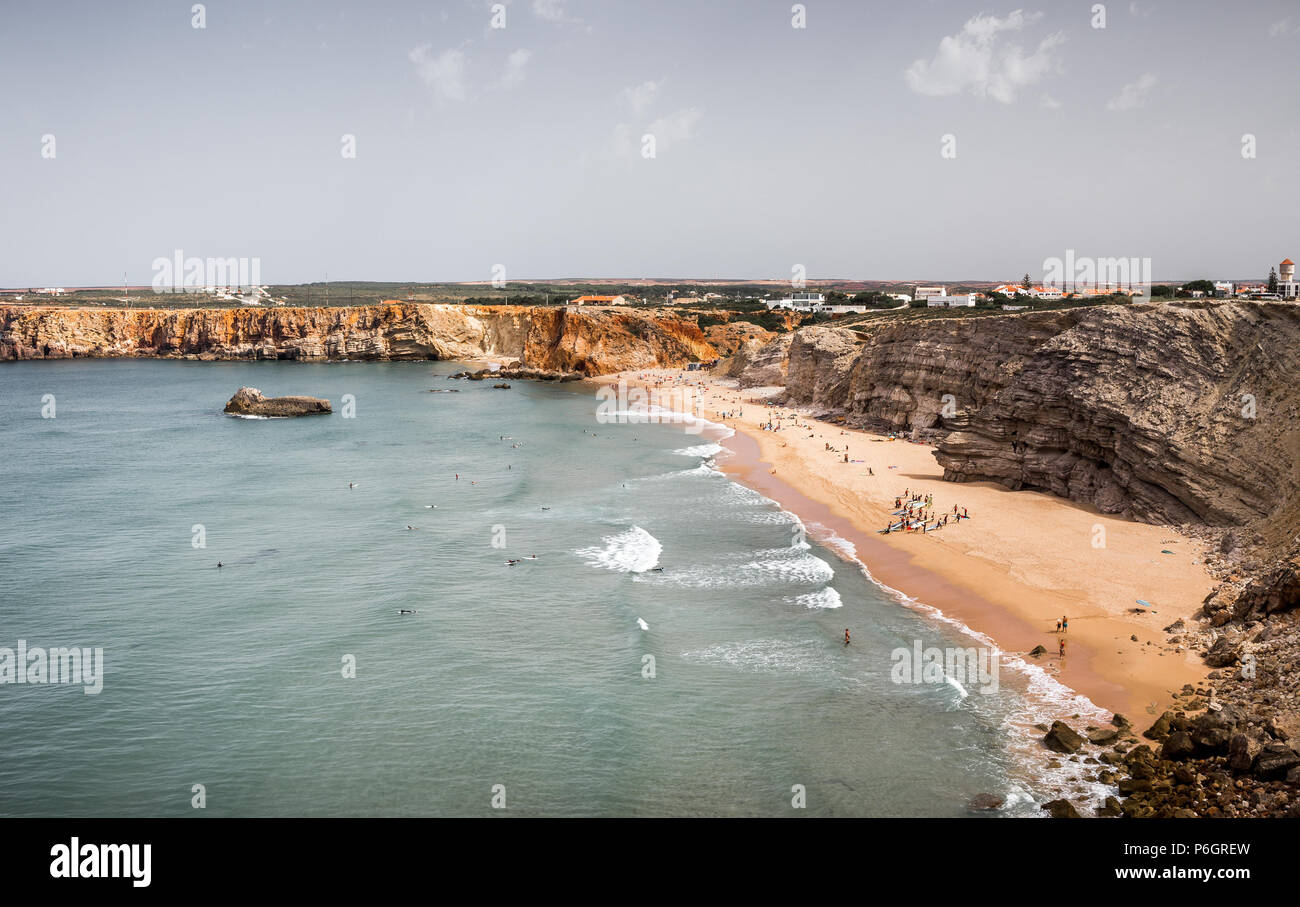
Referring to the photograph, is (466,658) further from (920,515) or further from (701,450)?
(701,450)

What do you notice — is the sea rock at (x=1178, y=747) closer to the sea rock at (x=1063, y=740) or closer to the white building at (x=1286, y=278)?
the sea rock at (x=1063, y=740)

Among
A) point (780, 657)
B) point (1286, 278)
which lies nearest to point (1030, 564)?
point (780, 657)

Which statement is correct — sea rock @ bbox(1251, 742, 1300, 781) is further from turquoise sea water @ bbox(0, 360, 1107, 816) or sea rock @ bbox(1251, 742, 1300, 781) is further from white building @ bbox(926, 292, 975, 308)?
white building @ bbox(926, 292, 975, 308)

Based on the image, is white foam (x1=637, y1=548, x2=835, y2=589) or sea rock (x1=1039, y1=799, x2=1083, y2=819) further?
white foam (x1=637, y1=548, x2=835, y2=589)

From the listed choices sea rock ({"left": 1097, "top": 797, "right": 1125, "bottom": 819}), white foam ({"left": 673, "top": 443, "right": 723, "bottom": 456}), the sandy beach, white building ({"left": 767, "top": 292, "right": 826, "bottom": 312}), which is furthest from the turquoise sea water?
white building ({"left": 767, "top": 292, "right": 826, "bottom": 312})

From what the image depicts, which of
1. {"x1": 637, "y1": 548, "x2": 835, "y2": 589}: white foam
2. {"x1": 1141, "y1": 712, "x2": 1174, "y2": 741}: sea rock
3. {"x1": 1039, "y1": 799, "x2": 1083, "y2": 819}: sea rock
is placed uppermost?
{"x1": 637, "y1": 548, "x2": 835, "y2": 589}: white foam
